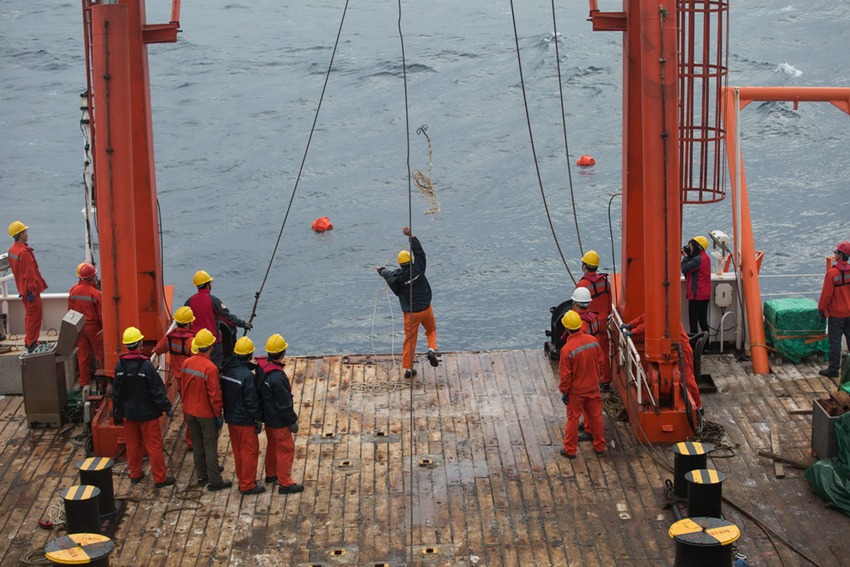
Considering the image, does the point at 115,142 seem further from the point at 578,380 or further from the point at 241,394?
the point at 578,380

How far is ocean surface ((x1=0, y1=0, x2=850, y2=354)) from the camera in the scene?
24431 mm

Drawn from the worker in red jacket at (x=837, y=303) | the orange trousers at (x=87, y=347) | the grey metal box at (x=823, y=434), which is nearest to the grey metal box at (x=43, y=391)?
the orange trousers at (x=87, y=347)

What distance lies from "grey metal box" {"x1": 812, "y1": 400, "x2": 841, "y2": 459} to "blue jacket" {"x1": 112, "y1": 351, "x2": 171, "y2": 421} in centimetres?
579

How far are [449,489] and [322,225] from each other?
1916cm

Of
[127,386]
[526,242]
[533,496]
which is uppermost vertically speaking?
[127,386]

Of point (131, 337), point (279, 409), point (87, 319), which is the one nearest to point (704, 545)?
point (279, 409)

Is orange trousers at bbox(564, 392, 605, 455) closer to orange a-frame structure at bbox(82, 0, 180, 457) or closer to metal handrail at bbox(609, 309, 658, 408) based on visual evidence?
metal handrail at bbox(609, 309, 658, 408)

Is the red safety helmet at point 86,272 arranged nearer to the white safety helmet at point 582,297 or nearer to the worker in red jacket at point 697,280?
the white safety helmet at point 582,297

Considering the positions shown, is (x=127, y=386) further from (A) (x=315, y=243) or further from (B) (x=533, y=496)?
(A) (x=315, y=243)

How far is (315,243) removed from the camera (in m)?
27.3

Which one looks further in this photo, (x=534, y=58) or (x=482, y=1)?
(x=482, y=1)

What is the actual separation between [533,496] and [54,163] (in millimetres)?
28511

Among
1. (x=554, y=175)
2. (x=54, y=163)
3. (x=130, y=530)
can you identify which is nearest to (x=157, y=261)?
(x=130, y=530)

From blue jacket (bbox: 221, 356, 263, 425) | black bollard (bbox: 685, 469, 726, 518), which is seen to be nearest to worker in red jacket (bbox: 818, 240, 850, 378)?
black bollard (bbox: 685, 469, 726, 518)
